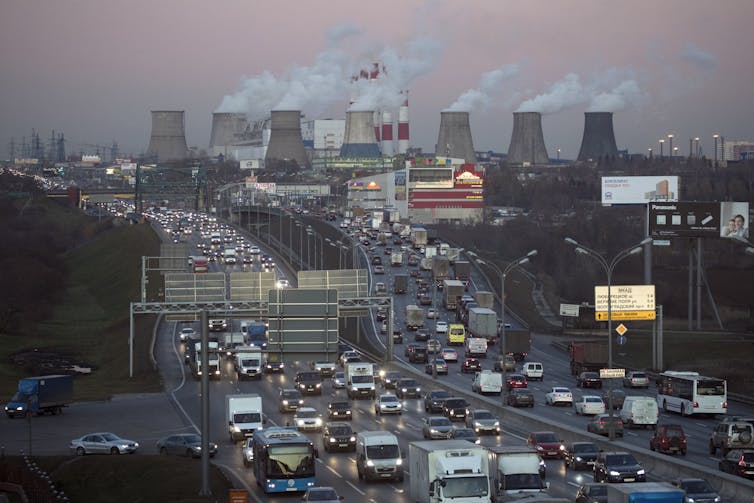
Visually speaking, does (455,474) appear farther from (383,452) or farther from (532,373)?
(532,373)

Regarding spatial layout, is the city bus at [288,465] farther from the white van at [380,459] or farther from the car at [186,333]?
the car at [186,333]

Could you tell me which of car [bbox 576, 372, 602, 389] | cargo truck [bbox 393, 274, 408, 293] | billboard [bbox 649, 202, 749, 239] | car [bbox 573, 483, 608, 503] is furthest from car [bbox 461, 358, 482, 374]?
cargo truck [bbox 393, 274, 408, 293]

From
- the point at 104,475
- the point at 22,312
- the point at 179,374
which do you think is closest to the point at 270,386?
the point at 179,374

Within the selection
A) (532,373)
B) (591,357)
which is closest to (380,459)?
(532,373)

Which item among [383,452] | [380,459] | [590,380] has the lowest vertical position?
[590,380]

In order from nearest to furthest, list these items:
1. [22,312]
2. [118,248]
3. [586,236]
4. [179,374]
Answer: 1. [179,374]
2. [22,312]
3. [118,248]
4. [586,236]

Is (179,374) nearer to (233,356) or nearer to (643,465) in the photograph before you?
(233,356)
